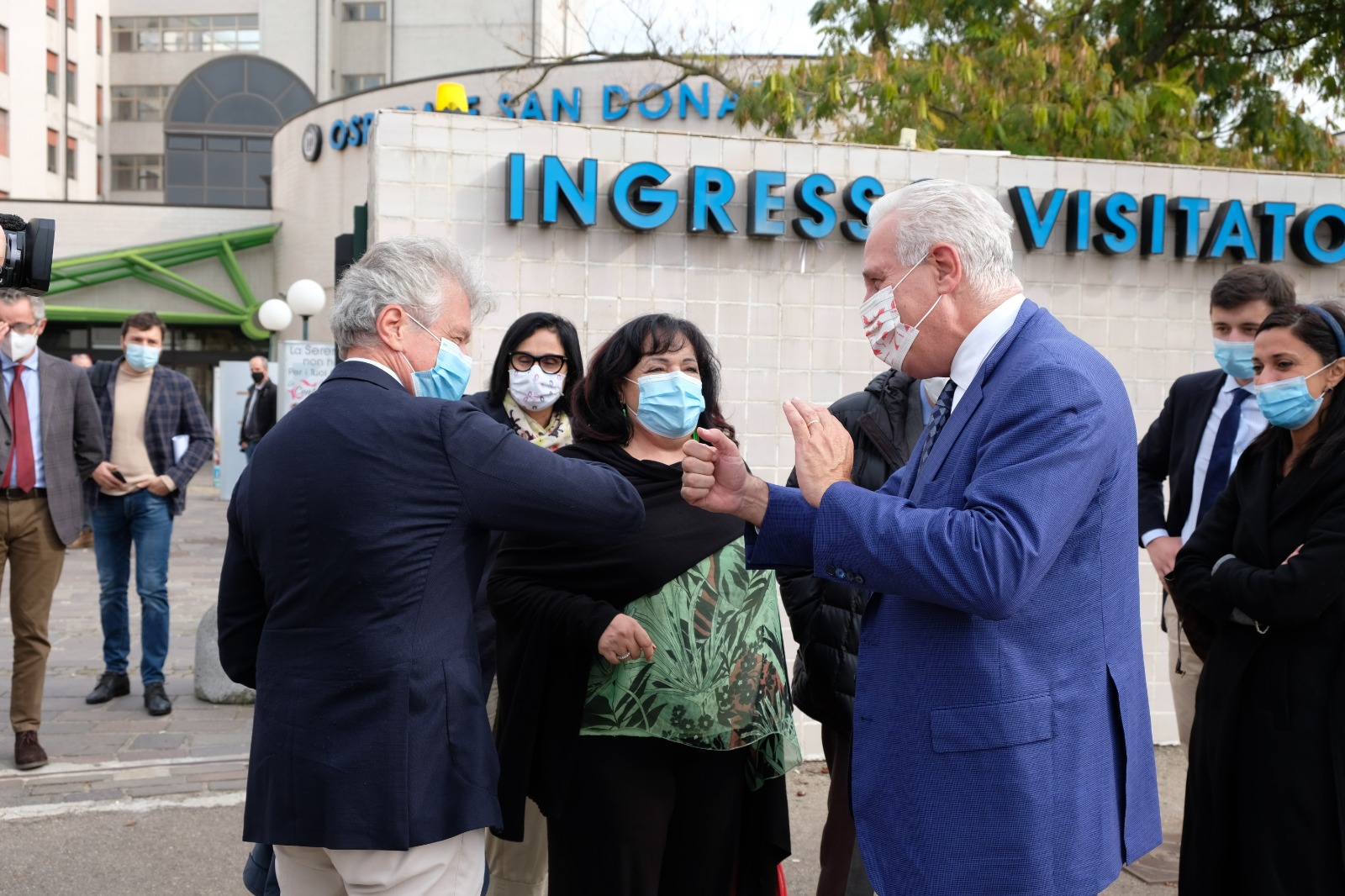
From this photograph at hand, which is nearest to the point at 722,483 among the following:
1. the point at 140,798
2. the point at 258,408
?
the point at 140,798

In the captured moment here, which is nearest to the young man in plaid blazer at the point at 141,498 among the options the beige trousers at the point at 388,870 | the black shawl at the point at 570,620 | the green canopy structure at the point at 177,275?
the black shawl at the point at 570,620

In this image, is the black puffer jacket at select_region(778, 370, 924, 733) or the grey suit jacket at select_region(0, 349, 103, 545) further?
the grey suit jacket at select_region(0, 349, 103, 545)

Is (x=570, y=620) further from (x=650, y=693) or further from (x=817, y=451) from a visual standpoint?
(x=817, y=451)

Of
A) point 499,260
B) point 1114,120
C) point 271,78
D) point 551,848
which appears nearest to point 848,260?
point 499,260

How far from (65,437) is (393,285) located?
167 inches

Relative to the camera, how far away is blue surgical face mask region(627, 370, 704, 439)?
3.31 metres

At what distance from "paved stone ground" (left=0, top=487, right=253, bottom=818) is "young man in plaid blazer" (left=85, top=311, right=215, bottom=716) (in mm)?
222

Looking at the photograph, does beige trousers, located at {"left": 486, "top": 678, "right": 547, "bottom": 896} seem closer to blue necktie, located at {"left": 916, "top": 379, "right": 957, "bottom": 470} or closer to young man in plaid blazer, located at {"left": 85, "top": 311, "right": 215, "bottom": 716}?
blue necktie, located at {"left": 916, "top": 379, "right": 957, "bottom": 470}

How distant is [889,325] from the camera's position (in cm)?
237

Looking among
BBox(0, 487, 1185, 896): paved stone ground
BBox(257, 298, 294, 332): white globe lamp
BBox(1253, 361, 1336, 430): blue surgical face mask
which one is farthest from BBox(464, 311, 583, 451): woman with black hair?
BBox(257, 298, 294, 332): white globe lamp

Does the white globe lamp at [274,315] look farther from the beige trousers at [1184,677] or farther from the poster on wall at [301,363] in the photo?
the beige trousers at [1184,677]

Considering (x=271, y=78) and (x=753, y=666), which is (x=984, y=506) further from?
(x=271, y=78)

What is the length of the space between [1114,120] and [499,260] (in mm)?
6287

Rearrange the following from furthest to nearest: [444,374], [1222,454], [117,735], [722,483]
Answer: [117,735] < [1222,454] < [444,374] < [722,483]
